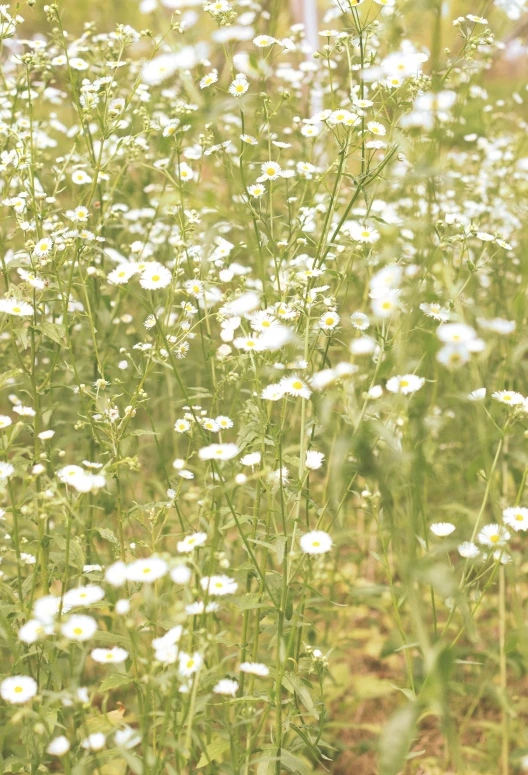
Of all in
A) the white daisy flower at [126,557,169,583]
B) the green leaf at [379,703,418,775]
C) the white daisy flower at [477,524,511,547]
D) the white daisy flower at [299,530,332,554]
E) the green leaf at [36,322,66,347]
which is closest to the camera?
the green leaf at [379,703,418,775]

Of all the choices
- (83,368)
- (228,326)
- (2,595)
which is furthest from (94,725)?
(83,368)

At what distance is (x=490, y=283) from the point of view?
10.3ft

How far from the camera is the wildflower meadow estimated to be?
4.38 ft

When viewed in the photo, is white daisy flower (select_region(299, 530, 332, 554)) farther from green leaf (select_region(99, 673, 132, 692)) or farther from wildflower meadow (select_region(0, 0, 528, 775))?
green leaf (select_region(99, 673, 132, 692))

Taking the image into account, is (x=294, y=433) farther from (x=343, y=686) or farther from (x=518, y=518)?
(x=518, y=518)

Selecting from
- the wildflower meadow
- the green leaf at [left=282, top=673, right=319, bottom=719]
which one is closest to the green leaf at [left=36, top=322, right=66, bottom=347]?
the wildflower meadow

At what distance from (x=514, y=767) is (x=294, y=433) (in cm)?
119

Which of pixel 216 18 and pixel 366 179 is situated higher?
pixel 216 18

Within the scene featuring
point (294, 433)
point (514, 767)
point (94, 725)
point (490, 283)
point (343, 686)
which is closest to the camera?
point (94, 725)

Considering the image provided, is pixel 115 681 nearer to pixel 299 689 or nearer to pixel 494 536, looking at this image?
pixel 299 689

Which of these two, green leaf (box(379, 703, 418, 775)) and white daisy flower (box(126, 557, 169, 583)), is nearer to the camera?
green leaf (box(379, 703, 418, 775))

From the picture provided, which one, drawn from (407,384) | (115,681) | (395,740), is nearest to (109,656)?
(115,681)

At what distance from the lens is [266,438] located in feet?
5.71

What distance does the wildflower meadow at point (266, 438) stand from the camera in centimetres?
134
